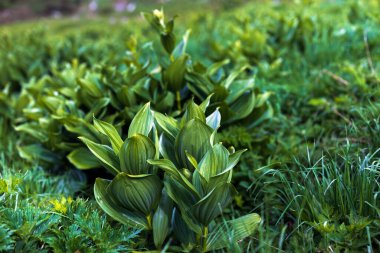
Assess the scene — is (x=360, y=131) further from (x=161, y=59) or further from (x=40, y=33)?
(x=40, y=33)

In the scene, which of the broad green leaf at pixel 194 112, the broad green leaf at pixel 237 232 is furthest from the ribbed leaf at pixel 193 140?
the broad green leaf at pixel 237 232

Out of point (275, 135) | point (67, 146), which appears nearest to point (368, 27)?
point (275, 135)

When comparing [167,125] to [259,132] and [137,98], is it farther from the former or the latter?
[259,132]

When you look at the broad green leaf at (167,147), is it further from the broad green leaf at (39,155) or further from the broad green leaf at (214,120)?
the broad green leaf at (39,155)

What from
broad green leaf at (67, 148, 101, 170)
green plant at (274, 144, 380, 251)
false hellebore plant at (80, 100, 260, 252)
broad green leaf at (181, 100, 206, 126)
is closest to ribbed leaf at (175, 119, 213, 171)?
false hellebore plant at (80, 100, 260, 252)

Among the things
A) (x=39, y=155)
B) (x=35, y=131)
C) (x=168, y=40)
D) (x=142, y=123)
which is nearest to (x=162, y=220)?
(x=142, y=123)
